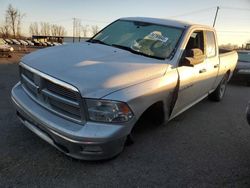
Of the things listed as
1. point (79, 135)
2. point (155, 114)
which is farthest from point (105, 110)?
point (155, 114)

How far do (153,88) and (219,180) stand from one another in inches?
53.0

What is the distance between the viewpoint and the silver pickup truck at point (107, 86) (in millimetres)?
2607

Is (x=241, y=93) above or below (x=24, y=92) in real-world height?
below

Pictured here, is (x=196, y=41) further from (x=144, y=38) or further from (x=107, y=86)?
(x=107, y=86)

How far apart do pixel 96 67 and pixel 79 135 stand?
2.74 ft

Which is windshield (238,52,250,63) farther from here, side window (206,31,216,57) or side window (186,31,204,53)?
side window (186,31,204,53)

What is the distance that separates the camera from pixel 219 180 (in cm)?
291

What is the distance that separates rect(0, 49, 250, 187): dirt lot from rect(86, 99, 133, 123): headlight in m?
0.67

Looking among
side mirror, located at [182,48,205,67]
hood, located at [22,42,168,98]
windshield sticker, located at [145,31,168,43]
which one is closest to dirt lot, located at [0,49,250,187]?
hood, located at [22,42,168,98]

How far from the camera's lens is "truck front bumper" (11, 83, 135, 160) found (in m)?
2.57

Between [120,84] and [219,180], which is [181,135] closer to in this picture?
[219,180]

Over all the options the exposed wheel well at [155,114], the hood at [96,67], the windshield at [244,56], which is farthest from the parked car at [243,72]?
the hood at [96,67]

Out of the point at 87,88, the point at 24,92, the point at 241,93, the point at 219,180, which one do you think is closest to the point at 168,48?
the point at 87,88

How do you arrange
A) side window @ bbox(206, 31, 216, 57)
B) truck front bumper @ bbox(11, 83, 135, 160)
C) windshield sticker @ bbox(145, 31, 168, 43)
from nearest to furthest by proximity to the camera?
1. truck front bumper @ bbox(11, 83, 135, 160)
2. windshield sticker @ bbox(145, 31, 168, 43)
3. side window @ bbox(206, 31, 216, 57)
